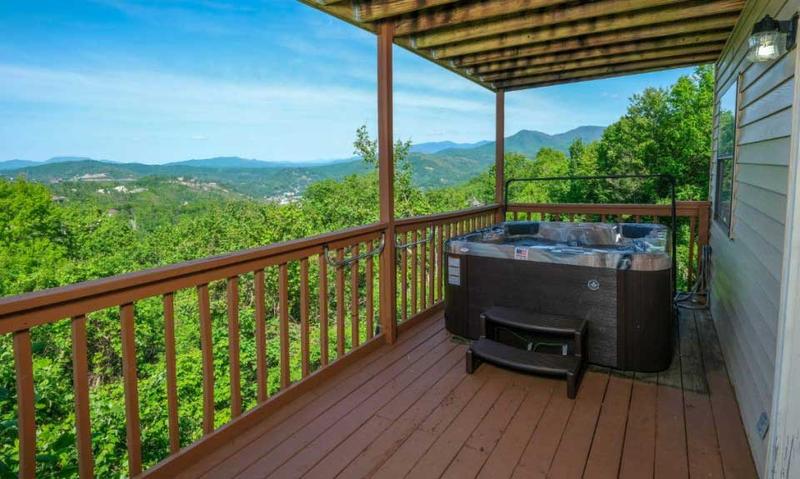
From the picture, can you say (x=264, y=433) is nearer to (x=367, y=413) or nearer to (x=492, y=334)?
(x=367, y=413)

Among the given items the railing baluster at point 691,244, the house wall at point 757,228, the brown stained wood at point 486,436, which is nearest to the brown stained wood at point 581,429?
the brown stained wood at point 486,436

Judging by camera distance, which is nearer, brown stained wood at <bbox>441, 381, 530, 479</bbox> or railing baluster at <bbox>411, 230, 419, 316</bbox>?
brown stained wood at <bbox>441, 381, 530, 479</bbox>

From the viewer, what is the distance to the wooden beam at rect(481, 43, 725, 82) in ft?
13.3

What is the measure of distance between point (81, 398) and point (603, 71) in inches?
194

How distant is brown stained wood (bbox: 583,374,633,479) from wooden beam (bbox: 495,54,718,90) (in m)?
3.14

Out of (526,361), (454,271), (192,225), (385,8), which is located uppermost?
(385,8)

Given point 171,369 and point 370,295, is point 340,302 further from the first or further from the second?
point 171,369

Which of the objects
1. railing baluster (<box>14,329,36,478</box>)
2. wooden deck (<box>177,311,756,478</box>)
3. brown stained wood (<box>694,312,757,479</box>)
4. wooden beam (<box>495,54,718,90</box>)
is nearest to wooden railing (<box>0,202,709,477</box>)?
railing baluster (<box>14,329,36,478</box>)

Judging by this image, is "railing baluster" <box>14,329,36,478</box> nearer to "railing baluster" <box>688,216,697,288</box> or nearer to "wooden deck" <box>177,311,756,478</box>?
"wooden deck" <box>177,311,756,478</box>

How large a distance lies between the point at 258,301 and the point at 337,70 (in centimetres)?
3468

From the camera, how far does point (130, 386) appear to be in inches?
70.4

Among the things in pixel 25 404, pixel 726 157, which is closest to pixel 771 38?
pixel 726 157

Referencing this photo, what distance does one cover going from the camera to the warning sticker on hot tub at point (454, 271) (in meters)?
3.34

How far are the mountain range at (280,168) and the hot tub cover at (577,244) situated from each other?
19875 millimetres
